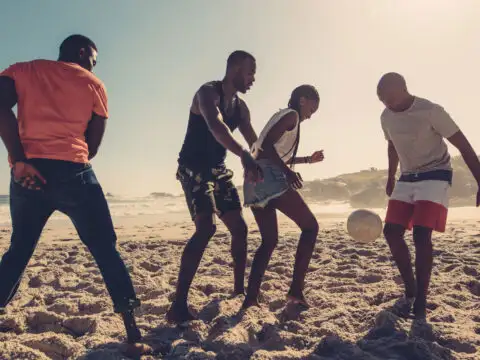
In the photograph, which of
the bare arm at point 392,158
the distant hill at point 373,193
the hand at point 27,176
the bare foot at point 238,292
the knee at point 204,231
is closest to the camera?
the hand at point 27,176

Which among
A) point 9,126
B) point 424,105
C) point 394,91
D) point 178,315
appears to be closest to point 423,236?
point 424,105

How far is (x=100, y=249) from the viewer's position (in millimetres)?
2545

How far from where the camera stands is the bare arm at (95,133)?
105 inches

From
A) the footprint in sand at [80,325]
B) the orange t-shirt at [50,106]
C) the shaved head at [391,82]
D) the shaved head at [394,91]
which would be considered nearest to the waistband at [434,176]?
the shaved head at [394,91]

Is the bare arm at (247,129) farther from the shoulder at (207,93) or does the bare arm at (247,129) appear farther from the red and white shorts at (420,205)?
the red and white shorts at (420,205)

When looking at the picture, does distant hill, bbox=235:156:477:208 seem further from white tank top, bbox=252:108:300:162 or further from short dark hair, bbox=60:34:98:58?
short dark hair, bbox=60:34:98:58

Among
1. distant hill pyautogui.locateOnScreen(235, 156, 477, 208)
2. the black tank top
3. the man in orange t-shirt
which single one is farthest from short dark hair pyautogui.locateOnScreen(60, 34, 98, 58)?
distant hill pyautogui.locateOnScreen(235, 156, 477, 208)

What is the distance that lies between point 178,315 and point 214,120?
1478mm

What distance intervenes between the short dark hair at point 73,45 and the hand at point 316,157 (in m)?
2.51

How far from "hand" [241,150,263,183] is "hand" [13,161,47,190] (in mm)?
1263

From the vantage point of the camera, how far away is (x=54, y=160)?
2434mm

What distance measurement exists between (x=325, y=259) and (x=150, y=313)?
280cm

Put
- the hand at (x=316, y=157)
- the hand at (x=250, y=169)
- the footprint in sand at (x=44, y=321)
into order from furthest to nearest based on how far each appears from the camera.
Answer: the hand at (x=316, y=157)
the footprint in sand at (x=44, y=321)
the hand at (x=250, y=169)

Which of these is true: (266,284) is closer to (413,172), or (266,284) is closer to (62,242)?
(413,172)
